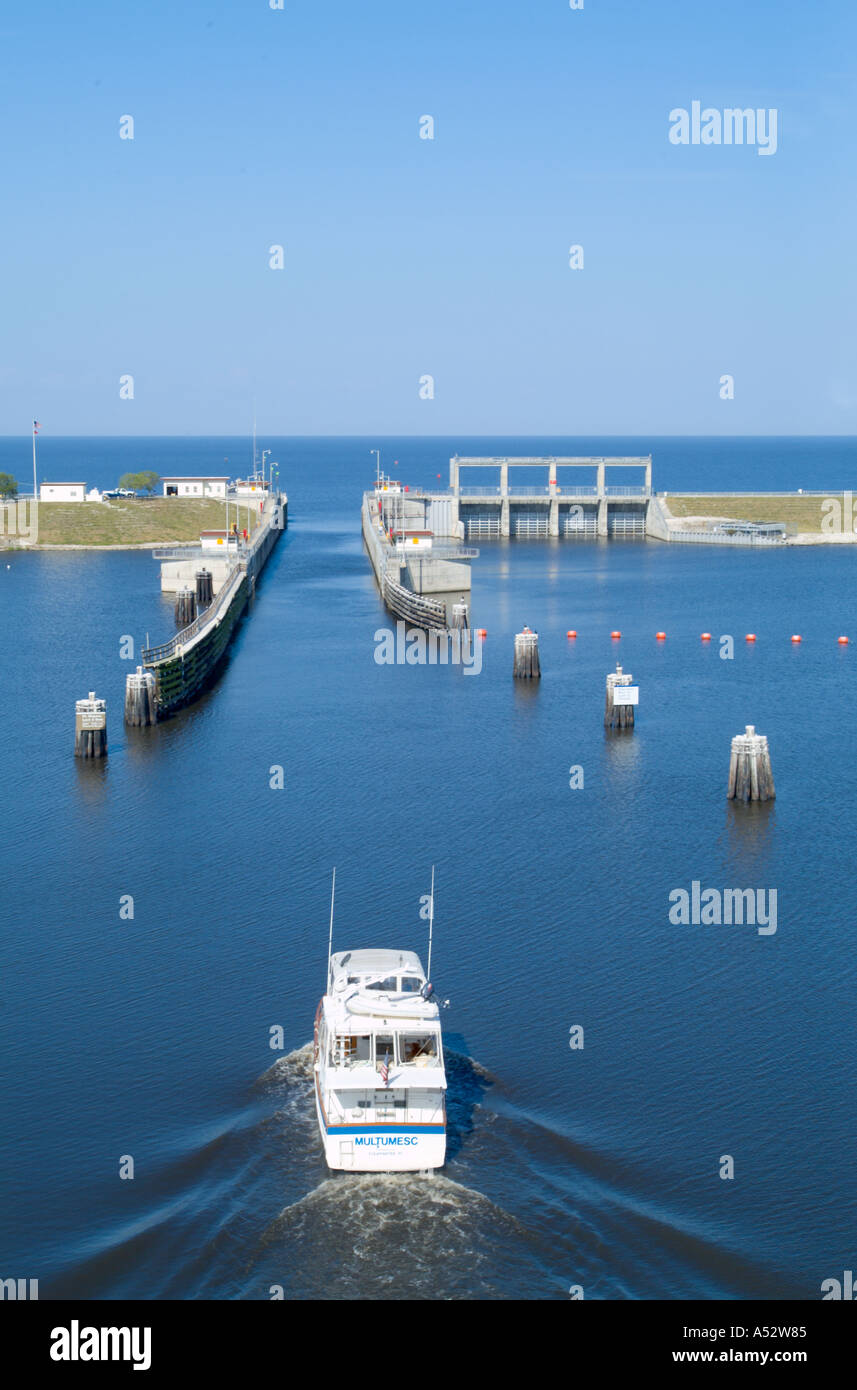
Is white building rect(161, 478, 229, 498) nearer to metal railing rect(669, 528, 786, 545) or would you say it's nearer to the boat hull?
metal railing rect(669, 528, 786, 545)

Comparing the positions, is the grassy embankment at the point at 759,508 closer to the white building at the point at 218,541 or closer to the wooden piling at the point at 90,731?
the white building at the point at 218,541

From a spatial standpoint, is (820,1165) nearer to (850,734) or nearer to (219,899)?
(219,899)

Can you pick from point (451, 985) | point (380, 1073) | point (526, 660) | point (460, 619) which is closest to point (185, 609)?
point (460, 619)

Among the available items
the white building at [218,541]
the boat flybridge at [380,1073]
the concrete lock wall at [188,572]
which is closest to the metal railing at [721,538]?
the white building at [218,541]

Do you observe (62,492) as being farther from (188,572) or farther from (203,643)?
(203,643)

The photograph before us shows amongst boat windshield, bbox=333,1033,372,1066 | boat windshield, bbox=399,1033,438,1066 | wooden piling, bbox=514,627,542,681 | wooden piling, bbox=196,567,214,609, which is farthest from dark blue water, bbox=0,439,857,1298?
wooden piling, bbox=196,567,214,609

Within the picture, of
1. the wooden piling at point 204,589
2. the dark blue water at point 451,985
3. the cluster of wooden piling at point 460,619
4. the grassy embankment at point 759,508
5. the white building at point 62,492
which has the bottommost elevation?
the dark blue water at point 451,985

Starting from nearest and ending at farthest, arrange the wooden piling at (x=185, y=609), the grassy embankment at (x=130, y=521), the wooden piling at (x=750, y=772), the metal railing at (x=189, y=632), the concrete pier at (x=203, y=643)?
the wooden piling at (x=750, y=772) < the concrete pier at (x=203, y=643) < the metal railing at (x=189, y=632) < the wooden piling at (x=185, y=609) < the grassy embankment at (x=130, y=521)
